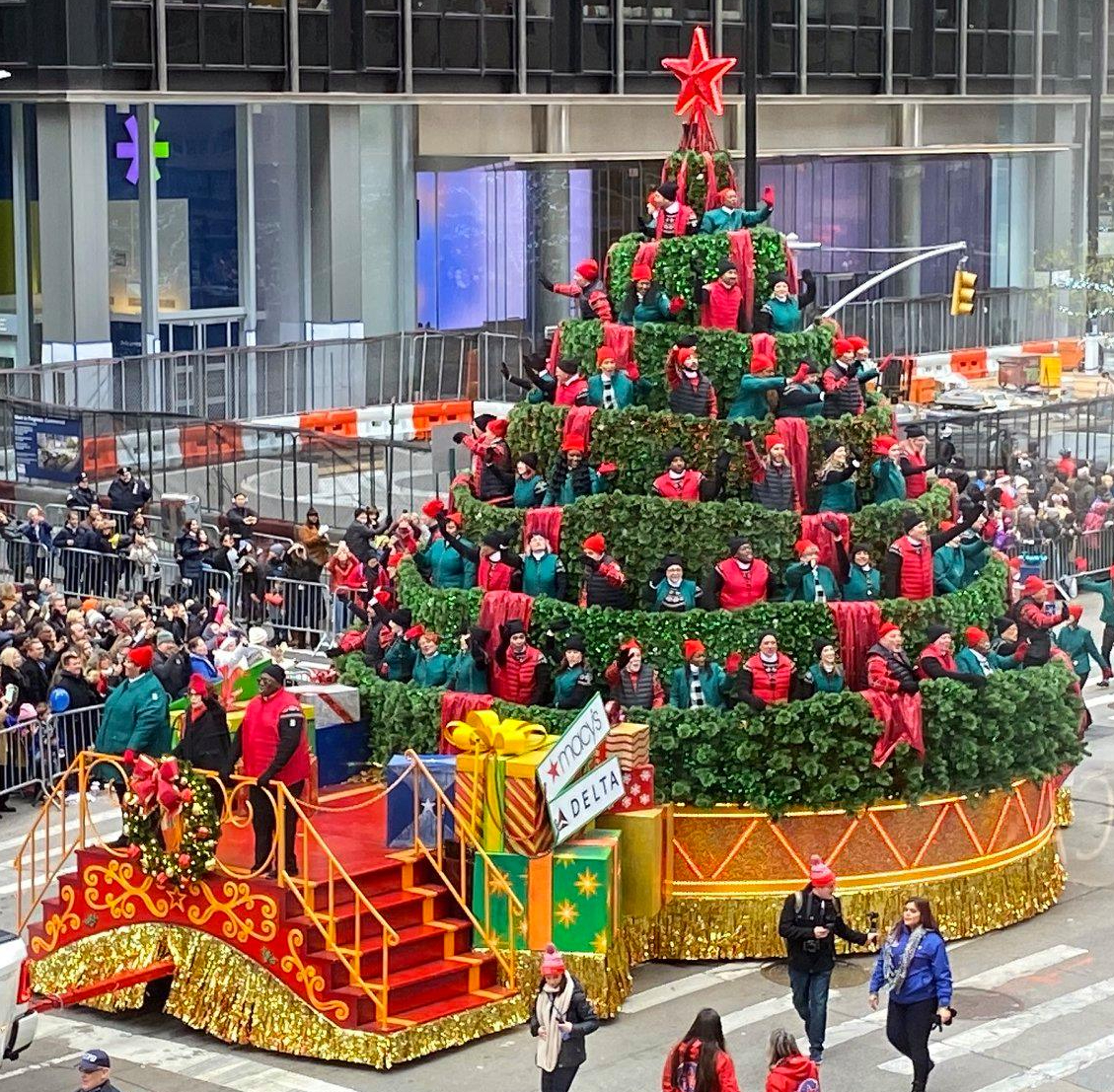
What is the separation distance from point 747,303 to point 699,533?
2.15 metres

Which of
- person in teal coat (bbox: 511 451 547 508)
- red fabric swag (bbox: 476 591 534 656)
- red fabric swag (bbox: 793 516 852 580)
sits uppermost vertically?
person in teal coat (bbox: 511 451 547 508)

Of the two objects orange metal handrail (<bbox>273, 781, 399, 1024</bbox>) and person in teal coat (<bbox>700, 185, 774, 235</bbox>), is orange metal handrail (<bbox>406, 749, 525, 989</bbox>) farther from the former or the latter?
person in teal coat (<bbox>700, 185, 774, 235</bbox>)

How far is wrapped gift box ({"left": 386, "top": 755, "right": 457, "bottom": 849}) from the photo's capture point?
60.4 ft

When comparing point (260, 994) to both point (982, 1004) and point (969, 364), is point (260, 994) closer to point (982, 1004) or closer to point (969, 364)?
point (982, 1004)

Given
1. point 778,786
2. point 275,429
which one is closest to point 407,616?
point 778,786

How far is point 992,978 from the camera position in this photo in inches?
747

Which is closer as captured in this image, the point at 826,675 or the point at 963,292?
the point at 826,675

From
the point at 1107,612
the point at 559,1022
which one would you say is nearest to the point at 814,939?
the point at 559,1022

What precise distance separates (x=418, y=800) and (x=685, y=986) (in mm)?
2337

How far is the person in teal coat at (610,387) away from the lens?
20500mm

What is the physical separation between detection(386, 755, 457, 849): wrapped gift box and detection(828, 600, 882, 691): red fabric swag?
3.01 meters

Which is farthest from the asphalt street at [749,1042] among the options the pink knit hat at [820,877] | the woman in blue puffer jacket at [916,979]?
the pink knit hat at [820,877]

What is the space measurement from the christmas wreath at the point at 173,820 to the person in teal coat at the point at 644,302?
5.43m

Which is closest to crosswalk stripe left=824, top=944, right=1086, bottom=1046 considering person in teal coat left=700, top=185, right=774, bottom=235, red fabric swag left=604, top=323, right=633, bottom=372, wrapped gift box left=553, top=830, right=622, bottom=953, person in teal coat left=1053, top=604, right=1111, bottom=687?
wrapped gift box left=553, top=830, right=622, bottom=953
